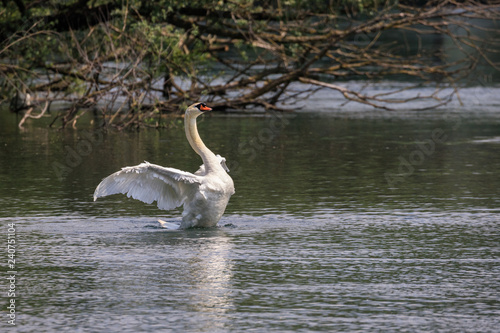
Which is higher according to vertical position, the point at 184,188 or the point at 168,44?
the point at 168,44

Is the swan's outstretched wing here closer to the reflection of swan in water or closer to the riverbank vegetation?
the reflection of swan in water

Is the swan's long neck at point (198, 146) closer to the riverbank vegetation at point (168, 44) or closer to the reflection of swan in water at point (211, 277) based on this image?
the reflection of swan in water at point (211, 277)

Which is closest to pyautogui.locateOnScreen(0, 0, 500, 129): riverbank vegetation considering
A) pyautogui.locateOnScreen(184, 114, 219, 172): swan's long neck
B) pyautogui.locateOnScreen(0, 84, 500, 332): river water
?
pyautogui.locateOnScreen(0, 84, 500, 332): river water

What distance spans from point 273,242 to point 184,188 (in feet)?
4.66

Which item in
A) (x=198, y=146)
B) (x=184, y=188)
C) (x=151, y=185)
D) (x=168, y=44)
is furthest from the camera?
(x=168, y=44)

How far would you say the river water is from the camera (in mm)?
6656

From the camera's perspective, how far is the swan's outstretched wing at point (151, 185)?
32.6ft

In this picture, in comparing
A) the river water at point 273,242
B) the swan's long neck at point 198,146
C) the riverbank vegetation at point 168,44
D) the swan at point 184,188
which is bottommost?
the river water at point 273,242

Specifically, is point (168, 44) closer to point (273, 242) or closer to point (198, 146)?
point (198, 146)

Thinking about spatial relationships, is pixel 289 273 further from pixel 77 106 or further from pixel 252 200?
pixel 77 106

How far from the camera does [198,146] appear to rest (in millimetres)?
10578

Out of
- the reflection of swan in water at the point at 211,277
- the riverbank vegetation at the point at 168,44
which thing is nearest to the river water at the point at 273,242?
the reflection of swan in water at the point at 211,277

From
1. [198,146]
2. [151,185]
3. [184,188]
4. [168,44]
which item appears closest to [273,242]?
Answer: [184,188]

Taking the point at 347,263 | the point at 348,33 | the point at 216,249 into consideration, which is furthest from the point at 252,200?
the point at 348,33
